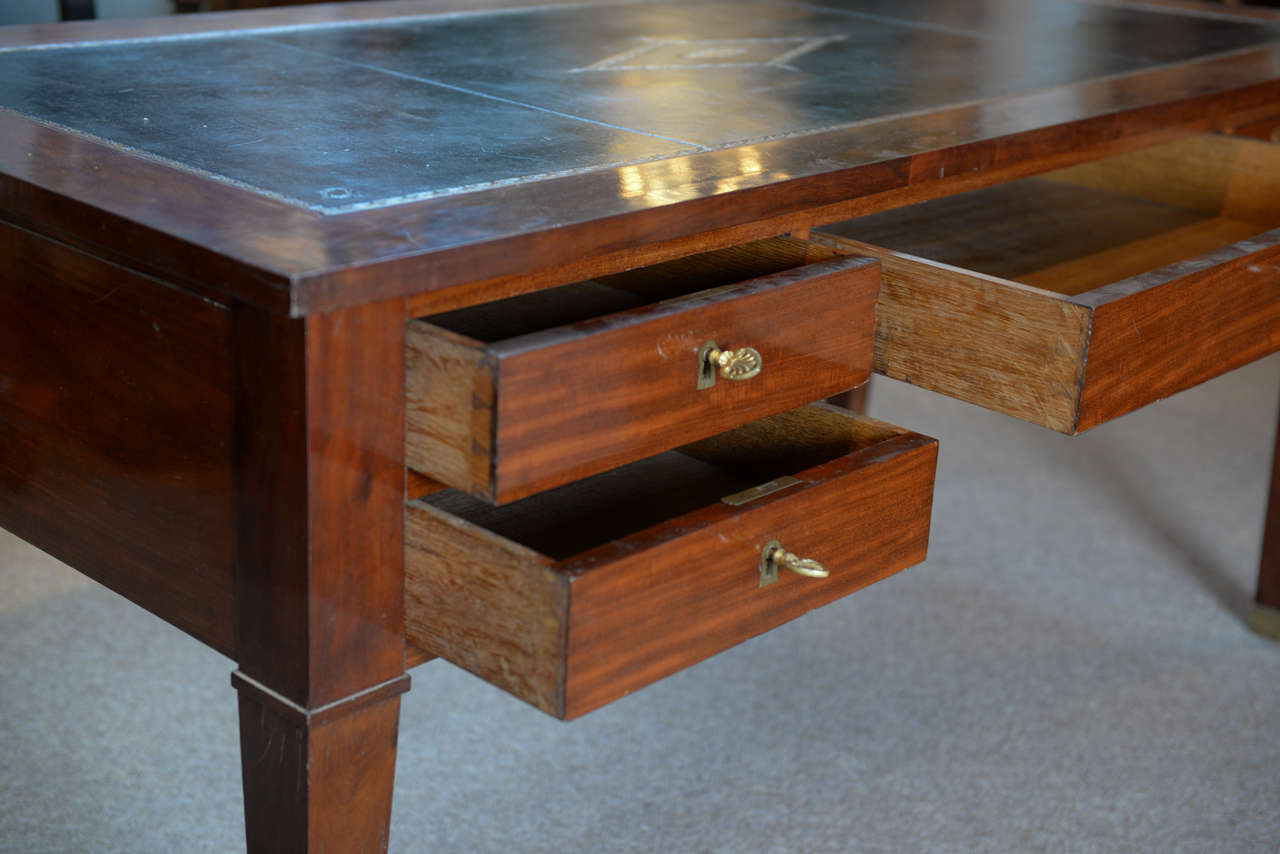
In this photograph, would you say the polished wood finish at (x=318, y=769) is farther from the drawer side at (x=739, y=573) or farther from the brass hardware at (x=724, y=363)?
the brass hardware at (x=724, y=363)

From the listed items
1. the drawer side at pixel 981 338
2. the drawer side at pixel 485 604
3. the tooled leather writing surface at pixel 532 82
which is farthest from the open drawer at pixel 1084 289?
the drawer side at pixel 485 604

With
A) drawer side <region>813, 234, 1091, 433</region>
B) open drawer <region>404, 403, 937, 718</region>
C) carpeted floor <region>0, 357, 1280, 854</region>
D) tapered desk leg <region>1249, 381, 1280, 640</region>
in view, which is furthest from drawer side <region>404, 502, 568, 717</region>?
tapered desk leg <region>1249, 381, 1280, 640</region>

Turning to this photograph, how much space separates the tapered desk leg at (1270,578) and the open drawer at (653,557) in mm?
875

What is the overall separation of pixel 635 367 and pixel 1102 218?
72 centimetres

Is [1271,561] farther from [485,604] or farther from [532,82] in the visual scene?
[485,604]

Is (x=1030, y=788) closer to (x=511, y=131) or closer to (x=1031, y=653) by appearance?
(x=1031, y=653)

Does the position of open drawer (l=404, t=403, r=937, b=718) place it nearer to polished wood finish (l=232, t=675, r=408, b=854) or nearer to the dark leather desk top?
polished wood finish (l=232, t=675, r=408, b=854)

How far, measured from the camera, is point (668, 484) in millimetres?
1017

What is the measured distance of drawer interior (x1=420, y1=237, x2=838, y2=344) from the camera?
3.09 ft

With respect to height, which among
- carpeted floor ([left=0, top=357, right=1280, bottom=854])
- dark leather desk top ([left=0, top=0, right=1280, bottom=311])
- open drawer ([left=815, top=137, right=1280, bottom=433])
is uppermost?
dark leather desk top ([left=0, top=0, right=1280, bottom=311])

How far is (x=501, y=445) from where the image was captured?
2.34 feet

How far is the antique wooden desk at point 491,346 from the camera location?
725mm

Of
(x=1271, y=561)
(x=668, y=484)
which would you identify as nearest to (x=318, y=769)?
(x=668, y=484)

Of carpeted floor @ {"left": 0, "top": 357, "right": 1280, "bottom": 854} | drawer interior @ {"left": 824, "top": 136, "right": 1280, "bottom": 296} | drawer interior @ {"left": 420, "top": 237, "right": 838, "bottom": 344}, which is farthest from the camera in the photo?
carpeted floor @ {"left": 0, "top": 357, "right": 1280, "bottom": 854}
